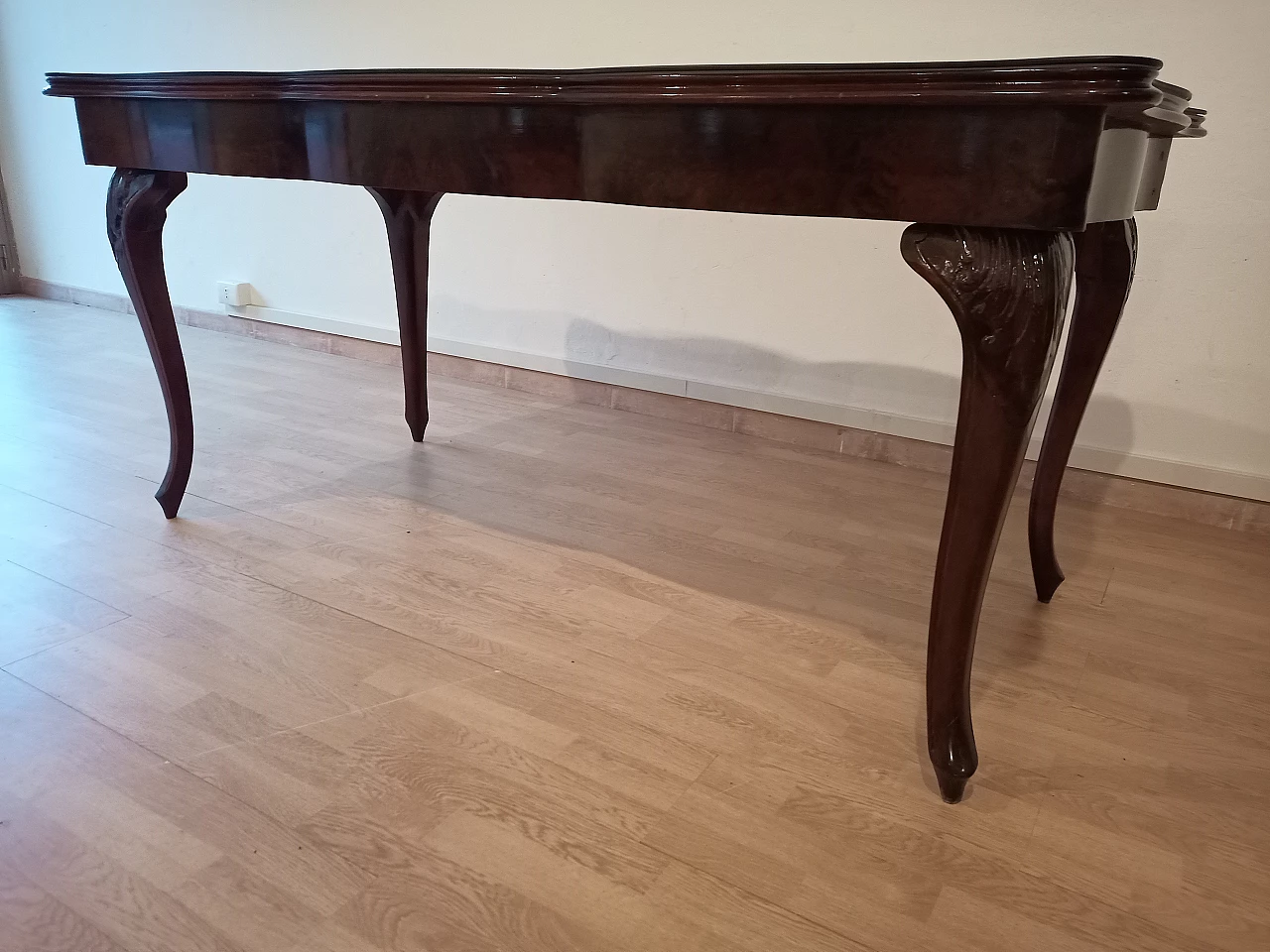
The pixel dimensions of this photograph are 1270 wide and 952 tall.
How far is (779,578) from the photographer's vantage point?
57.4 inches

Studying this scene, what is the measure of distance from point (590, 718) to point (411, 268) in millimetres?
1093

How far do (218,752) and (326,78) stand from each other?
81cm

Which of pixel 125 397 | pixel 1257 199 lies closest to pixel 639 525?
pixel 1257 199

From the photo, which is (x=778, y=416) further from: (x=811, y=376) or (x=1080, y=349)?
(x=1080, y=349)

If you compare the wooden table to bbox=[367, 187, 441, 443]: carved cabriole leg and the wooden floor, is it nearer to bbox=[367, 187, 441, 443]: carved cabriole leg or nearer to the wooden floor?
the wooden floor

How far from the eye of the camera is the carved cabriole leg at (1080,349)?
3.77 feet

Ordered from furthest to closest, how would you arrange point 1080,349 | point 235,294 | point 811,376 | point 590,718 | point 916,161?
point 235,294 < point 811,376 < point 1080,349 < point 590,718 < point 916,161

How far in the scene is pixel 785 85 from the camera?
84cm

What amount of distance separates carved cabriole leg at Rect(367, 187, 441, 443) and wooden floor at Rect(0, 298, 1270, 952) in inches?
7.9

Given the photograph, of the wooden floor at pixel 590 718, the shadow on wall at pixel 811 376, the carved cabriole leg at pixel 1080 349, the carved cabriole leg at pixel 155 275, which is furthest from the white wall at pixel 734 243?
the carved cabriole leg at pixel 155 275

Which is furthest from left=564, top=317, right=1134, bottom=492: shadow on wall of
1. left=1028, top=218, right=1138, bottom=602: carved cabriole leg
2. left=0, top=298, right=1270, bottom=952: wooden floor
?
left=1028, top=218, right=1138, bottom=602: carved cabriole leg

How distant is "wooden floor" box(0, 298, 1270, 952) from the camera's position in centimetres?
83

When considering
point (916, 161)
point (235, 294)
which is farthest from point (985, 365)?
point (235, 294)

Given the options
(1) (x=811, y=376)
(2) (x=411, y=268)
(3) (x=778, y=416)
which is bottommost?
(3) (x=778, y=416)
